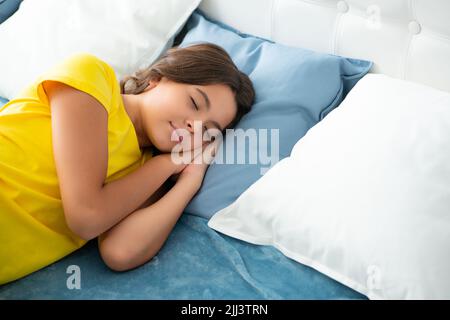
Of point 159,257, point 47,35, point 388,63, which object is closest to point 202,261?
point 159,257

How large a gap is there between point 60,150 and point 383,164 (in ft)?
2.08

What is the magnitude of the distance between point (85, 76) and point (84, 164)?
198 millimetres

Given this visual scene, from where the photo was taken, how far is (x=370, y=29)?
1.40m

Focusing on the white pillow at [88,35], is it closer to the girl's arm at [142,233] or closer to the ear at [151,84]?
the ear at [151,84]

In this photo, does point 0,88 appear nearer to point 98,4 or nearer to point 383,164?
point 98,4

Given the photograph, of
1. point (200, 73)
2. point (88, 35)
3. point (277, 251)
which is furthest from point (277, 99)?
point (88, 35)

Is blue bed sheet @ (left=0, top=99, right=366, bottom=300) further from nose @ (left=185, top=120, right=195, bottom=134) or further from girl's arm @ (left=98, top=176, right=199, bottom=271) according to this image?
nose @ (left=185, top=120, right=195, bottom=134)

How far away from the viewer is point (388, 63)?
4.58ft

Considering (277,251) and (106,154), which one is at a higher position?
(106,154)

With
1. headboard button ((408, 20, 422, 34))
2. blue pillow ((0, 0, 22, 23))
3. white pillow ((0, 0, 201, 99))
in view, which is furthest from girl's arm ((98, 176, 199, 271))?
blue pillow ((0, 0, 22, 23))

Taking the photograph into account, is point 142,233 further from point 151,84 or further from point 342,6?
point 342,6

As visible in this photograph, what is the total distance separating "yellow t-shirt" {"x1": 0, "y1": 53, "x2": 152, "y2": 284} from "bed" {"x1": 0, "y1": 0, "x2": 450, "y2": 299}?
4 cm

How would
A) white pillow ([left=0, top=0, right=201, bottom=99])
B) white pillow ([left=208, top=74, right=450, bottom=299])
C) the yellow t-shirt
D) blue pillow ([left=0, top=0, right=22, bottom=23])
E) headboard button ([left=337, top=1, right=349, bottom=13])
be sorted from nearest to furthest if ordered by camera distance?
white pillow ([left=208, top=74, right=450, bottom=299]) → the yellow t-shirt → headboard button ([left=337, top=1, right=349, bottom=13]) → white pillow ([left=0, top=0, right=201, bottom=99]) → blue pillow ([left=0, top=0, right=22, bottom=23])

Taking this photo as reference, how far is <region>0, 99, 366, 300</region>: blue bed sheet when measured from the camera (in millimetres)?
1030
